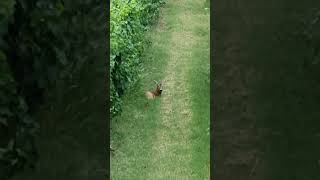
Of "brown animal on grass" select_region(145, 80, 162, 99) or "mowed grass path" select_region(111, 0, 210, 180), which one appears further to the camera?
"brown animal on grass" select_region(145, 80, 162, 99)

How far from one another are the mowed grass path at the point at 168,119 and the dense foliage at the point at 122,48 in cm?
27

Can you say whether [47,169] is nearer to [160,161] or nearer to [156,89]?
[160,161]

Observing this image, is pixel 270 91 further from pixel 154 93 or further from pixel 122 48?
pixel 154 93

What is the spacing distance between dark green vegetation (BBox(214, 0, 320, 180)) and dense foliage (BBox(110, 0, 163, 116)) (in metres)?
1.44

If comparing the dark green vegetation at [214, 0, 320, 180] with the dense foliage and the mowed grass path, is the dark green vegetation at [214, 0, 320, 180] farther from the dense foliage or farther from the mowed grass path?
the dense foliage

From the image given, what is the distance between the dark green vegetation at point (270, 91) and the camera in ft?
15.4

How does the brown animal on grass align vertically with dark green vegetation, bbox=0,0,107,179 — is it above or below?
below

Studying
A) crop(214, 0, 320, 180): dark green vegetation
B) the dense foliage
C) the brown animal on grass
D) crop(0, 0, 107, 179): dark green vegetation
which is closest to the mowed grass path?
the brown animal on grass

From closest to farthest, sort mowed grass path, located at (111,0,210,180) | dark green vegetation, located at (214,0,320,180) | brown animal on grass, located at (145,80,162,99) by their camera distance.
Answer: dark green vegetation, located at (214,0,320,180), mowed grass path, located at (111,0,210,180), brown animal on grass, located at (145,80,162,99)

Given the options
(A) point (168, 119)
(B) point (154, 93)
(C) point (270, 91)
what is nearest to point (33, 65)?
(C) point (270, 91)

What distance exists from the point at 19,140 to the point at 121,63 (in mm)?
4920

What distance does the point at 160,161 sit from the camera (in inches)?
269

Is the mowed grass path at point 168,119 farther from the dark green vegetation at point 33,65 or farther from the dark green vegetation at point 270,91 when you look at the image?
the dark green vegetation at point 33,65

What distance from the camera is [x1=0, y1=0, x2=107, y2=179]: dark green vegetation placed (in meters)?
3.04
